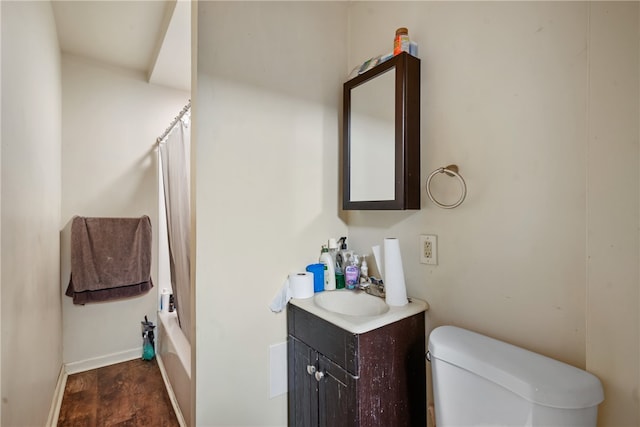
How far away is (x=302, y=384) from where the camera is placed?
1242 millimetres

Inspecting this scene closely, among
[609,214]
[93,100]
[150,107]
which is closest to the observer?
[609,214]

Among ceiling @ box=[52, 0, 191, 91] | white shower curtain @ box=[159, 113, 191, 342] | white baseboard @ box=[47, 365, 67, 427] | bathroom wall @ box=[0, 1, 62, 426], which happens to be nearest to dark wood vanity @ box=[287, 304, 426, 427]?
white shower curtain @ box=[159, 113, 191, 342]

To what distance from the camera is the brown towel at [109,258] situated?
214cm

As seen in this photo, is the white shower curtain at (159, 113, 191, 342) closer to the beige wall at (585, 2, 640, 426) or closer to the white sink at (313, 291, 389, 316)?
the white sink at (313, 291, 389, 316)

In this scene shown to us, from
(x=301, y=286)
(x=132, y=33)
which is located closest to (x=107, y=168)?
(x=132, y=33)

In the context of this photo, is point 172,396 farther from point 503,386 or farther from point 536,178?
point 536,178

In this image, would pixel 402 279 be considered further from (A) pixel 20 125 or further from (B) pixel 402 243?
(A) pixel 20 125

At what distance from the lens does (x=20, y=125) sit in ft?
3.71

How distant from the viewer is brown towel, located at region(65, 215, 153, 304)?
2.14m

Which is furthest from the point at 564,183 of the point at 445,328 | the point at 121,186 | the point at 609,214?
the point at 121,186

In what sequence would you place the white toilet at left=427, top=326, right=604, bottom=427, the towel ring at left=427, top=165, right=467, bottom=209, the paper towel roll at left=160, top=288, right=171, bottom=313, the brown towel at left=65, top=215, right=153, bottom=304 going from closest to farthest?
1. the white toilet at left=427, top=326, right=604, bottom=427
2. the towel ring at left=427, top=165, right=467, bottom=209
3. the brown towel at left=65, top=215, right=153, bottom=304
4. the paper towel roll at left=160, top=288, right=171, bottom=313

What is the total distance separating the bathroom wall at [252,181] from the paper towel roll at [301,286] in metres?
0.08

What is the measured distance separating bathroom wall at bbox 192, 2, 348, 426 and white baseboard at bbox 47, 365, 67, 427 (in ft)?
3.92

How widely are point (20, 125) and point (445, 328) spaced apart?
5.79 feet
